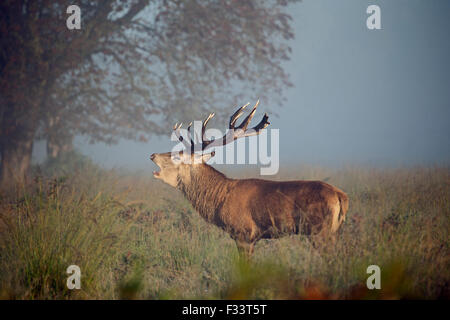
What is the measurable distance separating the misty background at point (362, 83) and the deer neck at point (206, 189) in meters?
30.4

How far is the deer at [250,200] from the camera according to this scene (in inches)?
151

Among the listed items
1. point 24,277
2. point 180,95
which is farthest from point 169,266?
point 180,95

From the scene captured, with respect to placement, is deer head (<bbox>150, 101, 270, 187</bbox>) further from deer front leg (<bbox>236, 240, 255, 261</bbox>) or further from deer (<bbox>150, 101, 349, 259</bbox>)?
deer front leg (<bbox>236, 240, 255, 261</bbox>)

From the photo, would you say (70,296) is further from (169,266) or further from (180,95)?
(180,95)

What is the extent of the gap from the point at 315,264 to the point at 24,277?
2791 millimetres

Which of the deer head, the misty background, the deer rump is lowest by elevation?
the deer rump

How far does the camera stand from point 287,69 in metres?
97.6

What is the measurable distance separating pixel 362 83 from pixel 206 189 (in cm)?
8029

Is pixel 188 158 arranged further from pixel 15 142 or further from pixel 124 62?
Result: pixel 15 142

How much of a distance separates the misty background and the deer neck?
30.4m

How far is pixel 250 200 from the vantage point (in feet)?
14.0

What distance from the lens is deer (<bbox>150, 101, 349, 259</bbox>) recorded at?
385 centimetres

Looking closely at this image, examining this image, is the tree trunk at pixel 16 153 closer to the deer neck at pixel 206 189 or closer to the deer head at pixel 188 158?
the deer head at pixel 188 158

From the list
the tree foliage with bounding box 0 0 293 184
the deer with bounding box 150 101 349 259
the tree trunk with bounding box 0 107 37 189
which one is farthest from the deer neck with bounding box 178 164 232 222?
the tree trunk with bounding box 0 107 37 189
